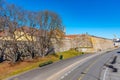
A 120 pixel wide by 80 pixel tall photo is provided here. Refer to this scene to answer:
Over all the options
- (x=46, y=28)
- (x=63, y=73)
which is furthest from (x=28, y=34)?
(x=63, y=73)

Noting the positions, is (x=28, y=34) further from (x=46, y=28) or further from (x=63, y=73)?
(x=63, y=73)

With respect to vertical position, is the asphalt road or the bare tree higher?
the bare tree

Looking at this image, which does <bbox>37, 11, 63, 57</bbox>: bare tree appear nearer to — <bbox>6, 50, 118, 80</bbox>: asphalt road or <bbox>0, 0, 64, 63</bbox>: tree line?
<bbox>0, 0, 64, 63</bbox>: tree line

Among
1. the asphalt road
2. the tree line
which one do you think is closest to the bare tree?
the tree line

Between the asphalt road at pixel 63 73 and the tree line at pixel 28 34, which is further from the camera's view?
the tree line at pixel 28 34

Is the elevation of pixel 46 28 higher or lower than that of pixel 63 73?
higher

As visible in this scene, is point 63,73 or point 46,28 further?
point 46,28

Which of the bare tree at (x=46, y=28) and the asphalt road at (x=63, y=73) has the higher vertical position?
the bare tree at (x=46, y=28)

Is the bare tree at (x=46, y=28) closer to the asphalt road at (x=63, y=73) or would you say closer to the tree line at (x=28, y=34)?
the tree line at (x=28, y=34)

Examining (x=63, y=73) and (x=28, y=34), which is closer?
(x=63, y=73)

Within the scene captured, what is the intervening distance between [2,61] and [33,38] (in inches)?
462

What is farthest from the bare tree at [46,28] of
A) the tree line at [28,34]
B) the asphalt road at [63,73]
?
the asphalt road at [63,73]

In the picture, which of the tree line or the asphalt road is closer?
the asphalt road

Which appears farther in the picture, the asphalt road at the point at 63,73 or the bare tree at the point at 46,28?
the bare tree at the point at 46,28
